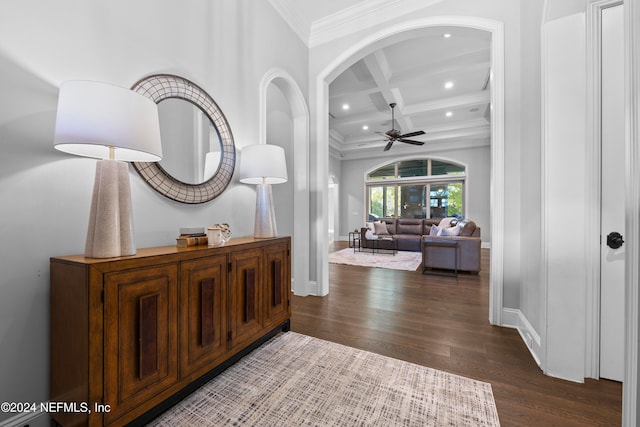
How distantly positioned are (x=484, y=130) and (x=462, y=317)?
6.36m

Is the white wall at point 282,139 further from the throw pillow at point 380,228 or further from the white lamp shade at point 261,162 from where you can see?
the throw pillow at point 380,228

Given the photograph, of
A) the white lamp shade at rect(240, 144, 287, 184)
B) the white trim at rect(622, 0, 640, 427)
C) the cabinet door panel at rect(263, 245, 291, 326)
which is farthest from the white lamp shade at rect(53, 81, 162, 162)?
the white trim at rect(622, 0, 640, 427)

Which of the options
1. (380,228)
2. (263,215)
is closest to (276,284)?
(263,215)

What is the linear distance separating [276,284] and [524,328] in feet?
6.95

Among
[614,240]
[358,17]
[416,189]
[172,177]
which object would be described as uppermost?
[358,17]

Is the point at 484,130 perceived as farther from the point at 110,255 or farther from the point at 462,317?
the point at 110,255

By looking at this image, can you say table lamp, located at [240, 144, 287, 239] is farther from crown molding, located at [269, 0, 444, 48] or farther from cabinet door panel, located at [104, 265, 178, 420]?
crown molding, located at [269, 0, 444, 48]

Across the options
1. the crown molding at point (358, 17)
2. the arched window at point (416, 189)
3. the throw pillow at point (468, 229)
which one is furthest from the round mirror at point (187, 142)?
the arched window at point (416, 189)

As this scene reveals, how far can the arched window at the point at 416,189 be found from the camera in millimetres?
8234

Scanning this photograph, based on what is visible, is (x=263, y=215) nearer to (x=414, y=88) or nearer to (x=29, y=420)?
(x=29, y=420)

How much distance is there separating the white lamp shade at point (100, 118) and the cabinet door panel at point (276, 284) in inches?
44.0

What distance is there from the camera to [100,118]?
108 cm

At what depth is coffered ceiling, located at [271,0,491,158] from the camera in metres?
3.07

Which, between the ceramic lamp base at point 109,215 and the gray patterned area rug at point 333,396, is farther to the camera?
the gray patterned area rug at point 333,396
